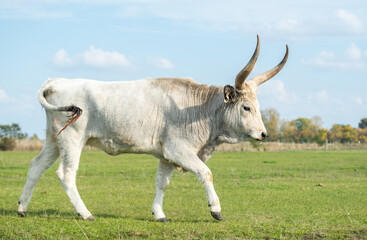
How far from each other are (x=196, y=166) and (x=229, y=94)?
1.44 meters

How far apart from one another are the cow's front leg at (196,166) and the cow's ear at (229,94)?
1.13m

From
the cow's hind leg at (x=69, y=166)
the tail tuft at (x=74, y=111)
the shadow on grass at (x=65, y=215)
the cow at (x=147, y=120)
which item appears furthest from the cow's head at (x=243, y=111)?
the cow's hind leg at (x=69, y=166)

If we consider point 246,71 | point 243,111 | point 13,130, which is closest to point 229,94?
point 243,111

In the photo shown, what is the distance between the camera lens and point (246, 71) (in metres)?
9.38

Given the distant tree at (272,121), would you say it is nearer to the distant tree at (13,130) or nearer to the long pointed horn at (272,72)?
the distant tree at (13,130)

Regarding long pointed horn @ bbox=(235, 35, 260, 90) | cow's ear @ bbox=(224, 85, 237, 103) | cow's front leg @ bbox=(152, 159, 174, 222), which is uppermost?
long pointed horn @ bbox=(235, 35, 260, 90)

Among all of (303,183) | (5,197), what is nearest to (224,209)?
(5,197)

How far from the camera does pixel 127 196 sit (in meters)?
14.2

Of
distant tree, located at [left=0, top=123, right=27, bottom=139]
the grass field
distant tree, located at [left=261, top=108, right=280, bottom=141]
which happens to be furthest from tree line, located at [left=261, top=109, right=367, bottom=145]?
the grass field

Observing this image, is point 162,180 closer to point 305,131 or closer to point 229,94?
point 229,94

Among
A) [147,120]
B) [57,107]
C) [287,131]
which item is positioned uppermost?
[57,107]

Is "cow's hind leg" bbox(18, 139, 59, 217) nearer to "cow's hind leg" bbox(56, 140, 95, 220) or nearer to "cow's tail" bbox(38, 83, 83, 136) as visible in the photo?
"cow's hind leg" bbox(56, 140, 95, 220)

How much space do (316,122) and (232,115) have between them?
119189 mm

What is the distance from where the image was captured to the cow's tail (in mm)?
9531
